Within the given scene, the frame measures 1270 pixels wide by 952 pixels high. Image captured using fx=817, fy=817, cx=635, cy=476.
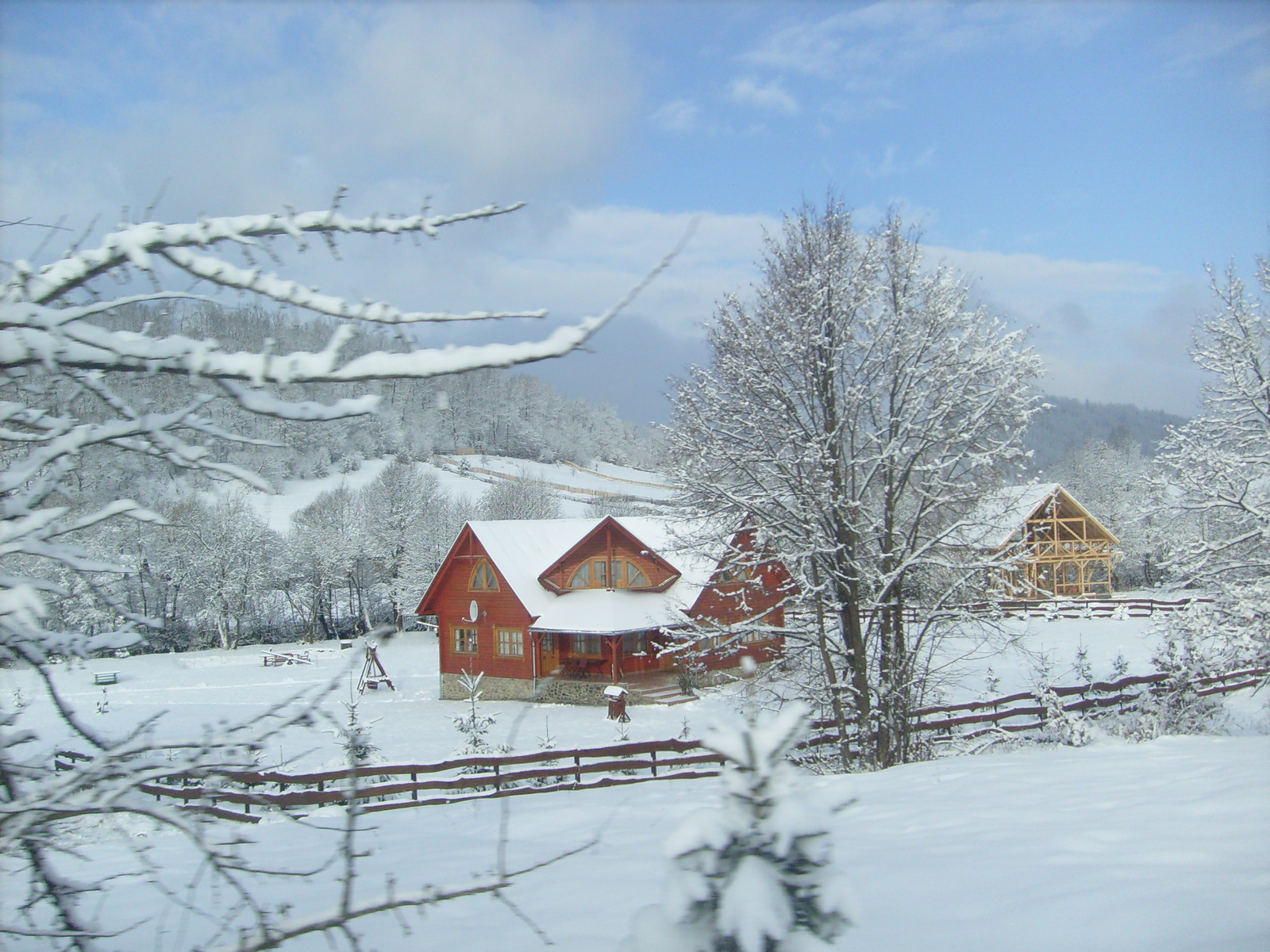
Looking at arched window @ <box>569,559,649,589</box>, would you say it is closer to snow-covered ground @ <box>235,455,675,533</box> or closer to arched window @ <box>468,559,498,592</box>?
arched window @ <box>468,559,498,592</box>

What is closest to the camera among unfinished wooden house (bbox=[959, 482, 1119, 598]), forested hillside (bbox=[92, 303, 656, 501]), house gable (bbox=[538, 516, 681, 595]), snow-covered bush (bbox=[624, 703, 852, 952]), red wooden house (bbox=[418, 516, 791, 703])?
snow-covered bush (bbox=[624, 703, 852, 952])

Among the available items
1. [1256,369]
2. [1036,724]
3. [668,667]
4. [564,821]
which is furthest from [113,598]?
[668,667]

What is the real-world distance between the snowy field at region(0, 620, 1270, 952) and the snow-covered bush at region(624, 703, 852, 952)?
0.60ft

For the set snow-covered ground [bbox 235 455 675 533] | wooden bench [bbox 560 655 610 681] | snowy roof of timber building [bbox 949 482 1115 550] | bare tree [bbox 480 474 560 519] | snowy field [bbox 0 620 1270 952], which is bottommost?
wooden bench [bbox 560 655 610 681]

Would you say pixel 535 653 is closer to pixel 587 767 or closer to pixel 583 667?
pixel 583 667

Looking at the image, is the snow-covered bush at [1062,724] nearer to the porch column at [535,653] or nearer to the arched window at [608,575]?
the arched window at [608,575]

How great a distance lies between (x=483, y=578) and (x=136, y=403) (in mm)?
26715

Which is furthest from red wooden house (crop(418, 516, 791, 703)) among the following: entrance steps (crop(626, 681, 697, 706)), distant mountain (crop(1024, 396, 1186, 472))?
distant mountain (crop(1024, 396, 1186, 472))

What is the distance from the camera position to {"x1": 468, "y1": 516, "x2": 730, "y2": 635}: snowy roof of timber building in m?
25.8

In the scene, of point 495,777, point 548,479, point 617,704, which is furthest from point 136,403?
point 548,479

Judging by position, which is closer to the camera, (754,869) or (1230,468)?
(754,869)

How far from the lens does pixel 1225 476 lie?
13836 millimetres

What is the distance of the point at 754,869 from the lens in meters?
1.90

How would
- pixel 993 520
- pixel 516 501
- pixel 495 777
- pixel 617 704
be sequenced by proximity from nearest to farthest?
pixel 495 777, pixel 993 520, pixel 617 704, pixel 516 501
